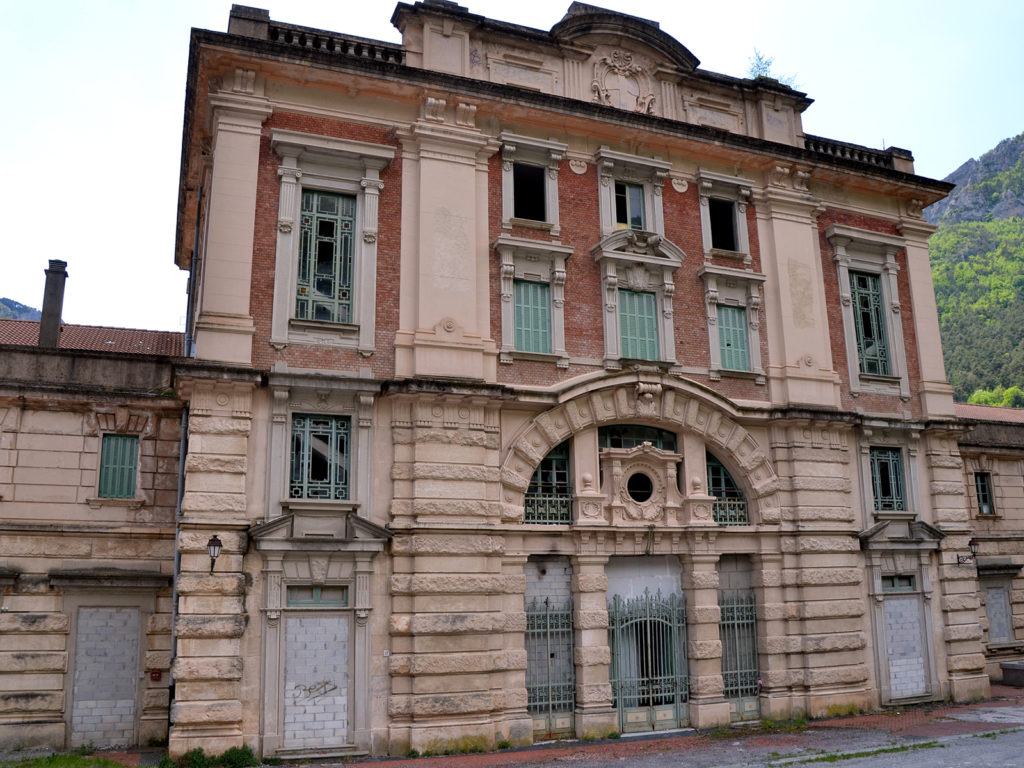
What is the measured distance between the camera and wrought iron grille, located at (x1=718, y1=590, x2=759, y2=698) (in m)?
19.0

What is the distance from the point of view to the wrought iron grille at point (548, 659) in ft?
56.9

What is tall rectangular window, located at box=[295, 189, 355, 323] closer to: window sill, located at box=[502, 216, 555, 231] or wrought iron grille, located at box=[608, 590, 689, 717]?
window sill, located at box=[502, 216, 555, 231]

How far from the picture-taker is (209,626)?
14953mm

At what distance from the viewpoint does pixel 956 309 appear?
77.4 meters

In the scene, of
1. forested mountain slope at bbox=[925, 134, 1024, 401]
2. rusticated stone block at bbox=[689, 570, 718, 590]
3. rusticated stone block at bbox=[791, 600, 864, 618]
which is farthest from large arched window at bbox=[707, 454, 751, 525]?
forested mountain slope at bbox=[925, 134, 1024, 401]

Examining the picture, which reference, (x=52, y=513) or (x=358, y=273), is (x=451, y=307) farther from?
(x=52, y=513)

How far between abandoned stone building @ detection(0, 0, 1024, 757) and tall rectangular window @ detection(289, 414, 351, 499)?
59 millimetres

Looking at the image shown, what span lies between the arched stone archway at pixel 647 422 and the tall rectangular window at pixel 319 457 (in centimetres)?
320

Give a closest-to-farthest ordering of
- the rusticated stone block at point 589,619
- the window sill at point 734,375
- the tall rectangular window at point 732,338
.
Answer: the rusticated stone block at point 589,619, the window sill at point 734,375, the tall rectangular window at point 732,338

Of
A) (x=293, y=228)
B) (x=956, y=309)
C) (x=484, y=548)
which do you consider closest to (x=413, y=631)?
(x=484, y=548)

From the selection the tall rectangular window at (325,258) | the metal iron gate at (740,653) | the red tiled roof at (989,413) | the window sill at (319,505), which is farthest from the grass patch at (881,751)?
the red tiled roof at (989,413)

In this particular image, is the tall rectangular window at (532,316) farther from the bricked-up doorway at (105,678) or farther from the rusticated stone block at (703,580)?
the bricked-up doorway at (105,678)

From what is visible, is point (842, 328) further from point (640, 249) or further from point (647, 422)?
point (647, 422)

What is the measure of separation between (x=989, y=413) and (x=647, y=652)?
A: 2110cm
